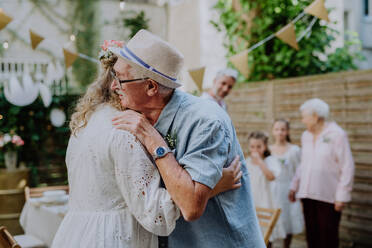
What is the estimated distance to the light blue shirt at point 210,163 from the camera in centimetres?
155

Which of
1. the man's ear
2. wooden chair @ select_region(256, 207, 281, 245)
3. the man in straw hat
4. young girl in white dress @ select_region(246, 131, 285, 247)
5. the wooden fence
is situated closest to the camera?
the man in straw hat

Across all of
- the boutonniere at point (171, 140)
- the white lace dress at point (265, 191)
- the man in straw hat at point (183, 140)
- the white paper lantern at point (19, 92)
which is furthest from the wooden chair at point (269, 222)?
the white paper lantern at point (19, 92)

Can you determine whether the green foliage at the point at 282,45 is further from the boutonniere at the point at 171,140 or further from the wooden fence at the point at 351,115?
the boutonniere at the point at 171,140

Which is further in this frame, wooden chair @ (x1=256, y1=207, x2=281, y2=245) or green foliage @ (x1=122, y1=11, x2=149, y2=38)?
green foliage @ (x1=122, y1=11, x2=149, y2=38)

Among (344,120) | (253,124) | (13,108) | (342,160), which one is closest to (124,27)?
(13,108)

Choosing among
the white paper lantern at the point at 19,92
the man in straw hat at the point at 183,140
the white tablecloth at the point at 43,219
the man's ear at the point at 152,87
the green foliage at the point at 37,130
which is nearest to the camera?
the man in straw hat at the point at 183,140

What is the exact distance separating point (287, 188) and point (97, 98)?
3.44 m

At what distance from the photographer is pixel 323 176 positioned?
4199 millimetres

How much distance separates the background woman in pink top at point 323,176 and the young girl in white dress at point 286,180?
33 cm

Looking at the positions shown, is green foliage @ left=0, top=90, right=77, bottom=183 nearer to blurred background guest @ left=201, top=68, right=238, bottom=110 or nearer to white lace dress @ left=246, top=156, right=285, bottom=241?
blurred background guest @ left=201, top=68, right=238, bottom=110

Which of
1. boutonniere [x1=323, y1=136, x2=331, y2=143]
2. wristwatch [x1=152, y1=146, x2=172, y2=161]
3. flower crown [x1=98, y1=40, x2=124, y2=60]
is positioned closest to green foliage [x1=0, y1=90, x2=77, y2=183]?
boutonniere [x1=323, y1=136, x2=331, y2=143]

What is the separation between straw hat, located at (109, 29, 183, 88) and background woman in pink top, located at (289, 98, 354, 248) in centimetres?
293

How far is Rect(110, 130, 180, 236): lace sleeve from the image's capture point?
152cm

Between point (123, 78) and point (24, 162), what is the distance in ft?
19.4
